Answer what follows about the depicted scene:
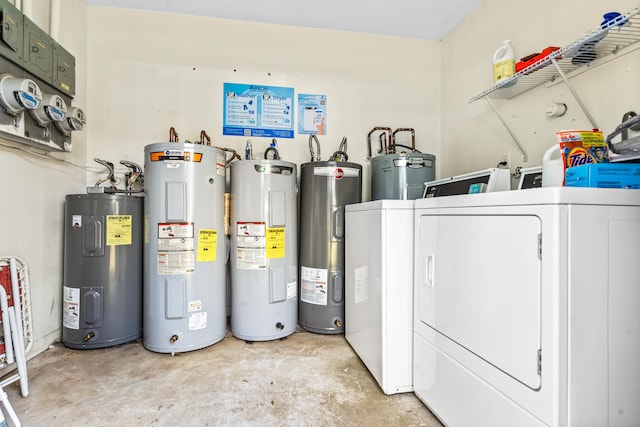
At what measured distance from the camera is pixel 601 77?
4.84ft

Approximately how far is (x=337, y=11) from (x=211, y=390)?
106 inches

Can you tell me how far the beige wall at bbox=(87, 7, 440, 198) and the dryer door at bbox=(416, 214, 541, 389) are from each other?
1596 mm

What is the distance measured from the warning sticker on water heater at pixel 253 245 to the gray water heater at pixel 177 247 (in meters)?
0.23

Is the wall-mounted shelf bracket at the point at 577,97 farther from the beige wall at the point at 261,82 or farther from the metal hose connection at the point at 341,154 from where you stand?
the metal hose connection at the point at 341,154

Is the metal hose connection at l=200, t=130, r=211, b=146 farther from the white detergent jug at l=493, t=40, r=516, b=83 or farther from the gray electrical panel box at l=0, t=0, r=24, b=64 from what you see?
the white detergent jug at l=493, t=40, r=516, b=83

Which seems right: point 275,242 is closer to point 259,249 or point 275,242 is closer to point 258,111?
point 259,249

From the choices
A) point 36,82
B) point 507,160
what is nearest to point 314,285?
point 507,160

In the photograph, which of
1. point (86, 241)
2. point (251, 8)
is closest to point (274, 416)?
point (86, 241)

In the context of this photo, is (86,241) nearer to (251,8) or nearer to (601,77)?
(251,8)

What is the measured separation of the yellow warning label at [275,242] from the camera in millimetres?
2154

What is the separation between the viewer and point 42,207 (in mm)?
1956

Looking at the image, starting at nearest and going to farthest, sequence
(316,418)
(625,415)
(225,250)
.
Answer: (625,415)
(316,418)
(225,250)

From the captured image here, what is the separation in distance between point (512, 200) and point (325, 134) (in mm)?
1954

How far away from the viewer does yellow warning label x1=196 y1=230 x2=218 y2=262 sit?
201 centimetres
